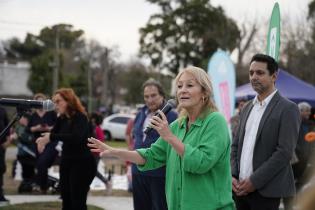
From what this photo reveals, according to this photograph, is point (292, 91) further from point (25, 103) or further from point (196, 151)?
point (196, 151)

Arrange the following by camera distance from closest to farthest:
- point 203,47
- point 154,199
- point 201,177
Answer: point 201,177
point 154,199
point 203,47

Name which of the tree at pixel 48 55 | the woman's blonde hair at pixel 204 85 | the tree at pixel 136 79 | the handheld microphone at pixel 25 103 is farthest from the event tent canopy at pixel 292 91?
the tree at pixel 136 79

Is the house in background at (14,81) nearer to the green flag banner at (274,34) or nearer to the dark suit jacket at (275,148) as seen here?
the green flag banner at (274,34)

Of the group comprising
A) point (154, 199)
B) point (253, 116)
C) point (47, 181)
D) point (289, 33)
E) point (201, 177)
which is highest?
point (289, 33)

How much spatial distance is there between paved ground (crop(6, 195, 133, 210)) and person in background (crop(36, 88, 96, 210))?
8.40 feet

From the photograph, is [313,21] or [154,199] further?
[313,21]

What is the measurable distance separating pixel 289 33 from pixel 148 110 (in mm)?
32775

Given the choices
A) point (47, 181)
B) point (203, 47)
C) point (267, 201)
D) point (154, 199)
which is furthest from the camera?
point (203, 47)

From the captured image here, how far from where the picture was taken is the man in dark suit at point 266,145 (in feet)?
13.5

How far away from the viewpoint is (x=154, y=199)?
5.48 meters

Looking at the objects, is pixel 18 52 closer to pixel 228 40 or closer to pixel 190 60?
pixel 190 60

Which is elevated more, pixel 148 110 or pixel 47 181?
pixel 148 110

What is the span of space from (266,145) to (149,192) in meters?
1.83

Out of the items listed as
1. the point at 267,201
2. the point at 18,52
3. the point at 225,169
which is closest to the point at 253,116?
the point at 267,201
